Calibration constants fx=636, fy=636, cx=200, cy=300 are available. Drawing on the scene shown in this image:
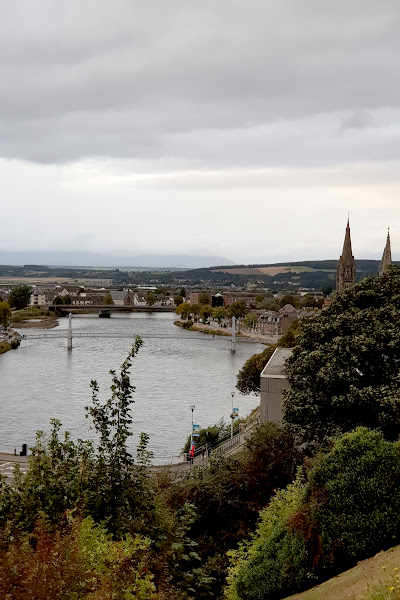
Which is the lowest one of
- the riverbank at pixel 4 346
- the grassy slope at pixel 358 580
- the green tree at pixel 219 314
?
the riverbank at pixel 4 346

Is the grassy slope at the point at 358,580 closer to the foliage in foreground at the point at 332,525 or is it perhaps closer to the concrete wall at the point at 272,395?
the foliage in foreground at the point at 332,525

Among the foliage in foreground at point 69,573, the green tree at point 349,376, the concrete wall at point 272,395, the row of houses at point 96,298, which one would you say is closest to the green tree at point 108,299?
the row of houses at point 96,298

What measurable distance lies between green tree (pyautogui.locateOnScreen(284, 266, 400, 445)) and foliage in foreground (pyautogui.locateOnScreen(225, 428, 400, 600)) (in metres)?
2.55

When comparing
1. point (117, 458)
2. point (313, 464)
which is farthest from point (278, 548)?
point (117, 458)

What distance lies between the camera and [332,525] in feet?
28.3

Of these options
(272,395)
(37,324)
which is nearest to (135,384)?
(272,395)

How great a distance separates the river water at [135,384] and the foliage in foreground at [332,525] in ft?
32.7

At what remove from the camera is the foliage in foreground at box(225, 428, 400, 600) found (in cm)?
848

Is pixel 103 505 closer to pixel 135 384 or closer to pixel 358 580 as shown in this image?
pixel 358 580

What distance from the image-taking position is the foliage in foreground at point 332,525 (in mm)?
8484

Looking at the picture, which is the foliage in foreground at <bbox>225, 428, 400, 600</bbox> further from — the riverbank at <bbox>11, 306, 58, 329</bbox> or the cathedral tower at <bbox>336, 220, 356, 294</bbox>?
the riverbank at <bbox>11, 306, 58, 329</bbox>

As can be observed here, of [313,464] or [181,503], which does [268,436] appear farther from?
[313,464]

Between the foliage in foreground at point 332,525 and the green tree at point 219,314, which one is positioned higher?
the foliage in foreground at point 332,525

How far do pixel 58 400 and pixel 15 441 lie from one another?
851 cm
